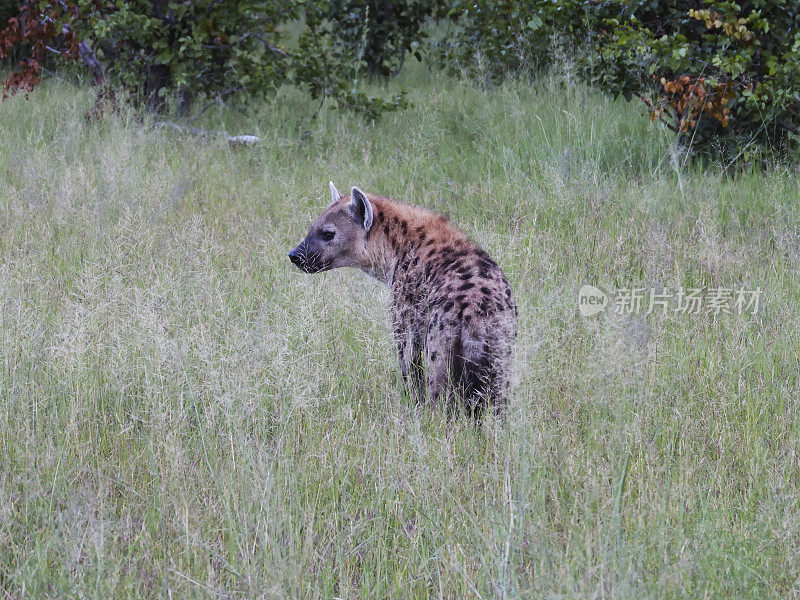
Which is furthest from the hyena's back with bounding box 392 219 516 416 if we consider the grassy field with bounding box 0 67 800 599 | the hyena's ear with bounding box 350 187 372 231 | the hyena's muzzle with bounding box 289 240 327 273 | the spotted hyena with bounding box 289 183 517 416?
the hyena's muzzle with bounding box 289 240 327 273

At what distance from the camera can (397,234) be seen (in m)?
4.60

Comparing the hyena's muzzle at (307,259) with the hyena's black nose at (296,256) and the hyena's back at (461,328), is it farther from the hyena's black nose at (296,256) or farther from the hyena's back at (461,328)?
the hyena's back at (461,328)

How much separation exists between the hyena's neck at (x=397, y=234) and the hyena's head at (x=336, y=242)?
60 mm

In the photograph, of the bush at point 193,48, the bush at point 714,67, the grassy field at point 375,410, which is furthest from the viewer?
the bush at point 193,48

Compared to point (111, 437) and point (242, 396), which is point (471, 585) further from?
point (111, 437)

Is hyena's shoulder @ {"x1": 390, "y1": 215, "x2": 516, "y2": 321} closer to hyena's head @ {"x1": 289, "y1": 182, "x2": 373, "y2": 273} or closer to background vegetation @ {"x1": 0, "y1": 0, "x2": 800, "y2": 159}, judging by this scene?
hyena's head @ {"x1": 289, "y1": 182, "x2": 373, "y2": 273}

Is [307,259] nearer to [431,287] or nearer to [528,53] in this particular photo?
[431,287]

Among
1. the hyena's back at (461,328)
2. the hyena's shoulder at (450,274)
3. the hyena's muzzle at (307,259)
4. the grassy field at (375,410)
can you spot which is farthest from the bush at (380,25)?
the hyena's back at (461,328)

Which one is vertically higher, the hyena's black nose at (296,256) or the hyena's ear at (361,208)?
the hyena's ear at (361,208)

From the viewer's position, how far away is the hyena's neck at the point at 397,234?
442 centimetres

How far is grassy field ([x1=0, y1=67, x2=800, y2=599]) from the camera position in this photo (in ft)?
8.61

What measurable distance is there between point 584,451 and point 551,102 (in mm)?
5565

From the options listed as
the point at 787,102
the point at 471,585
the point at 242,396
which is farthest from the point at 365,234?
the point at 787,102

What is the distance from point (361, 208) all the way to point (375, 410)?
129 centimetres
